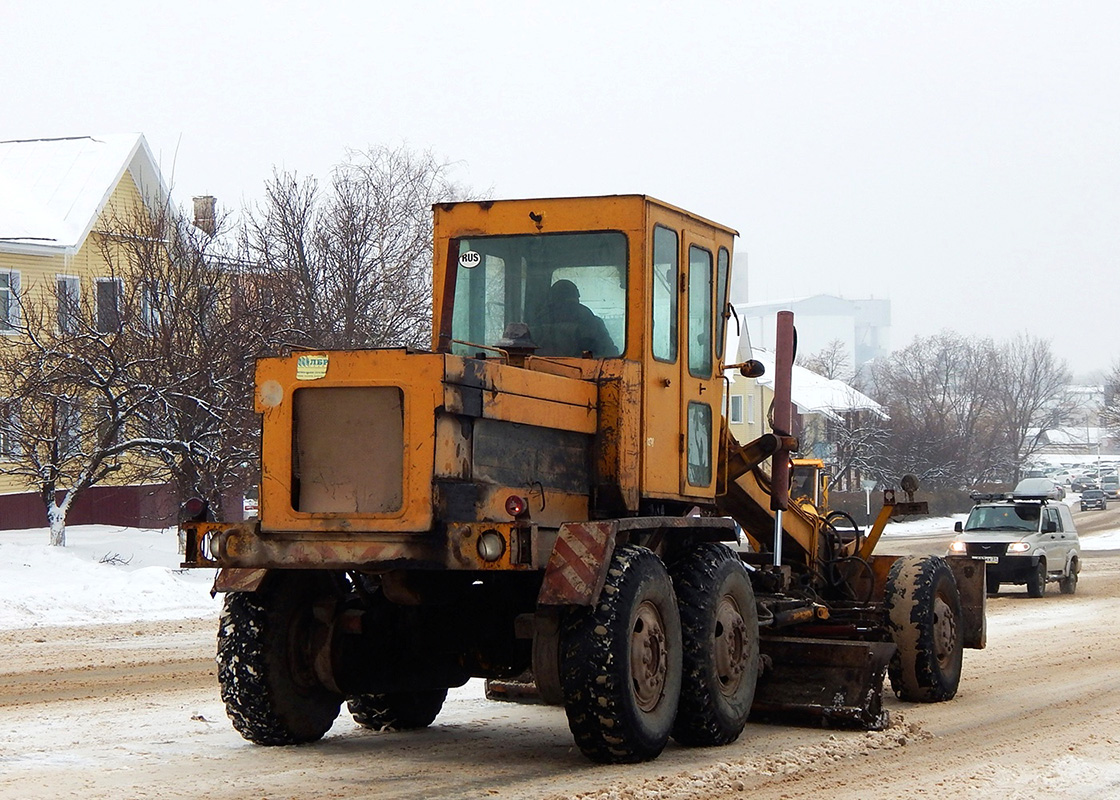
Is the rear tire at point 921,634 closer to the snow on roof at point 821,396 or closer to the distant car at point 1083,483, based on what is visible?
the snow on roof at point 821,396

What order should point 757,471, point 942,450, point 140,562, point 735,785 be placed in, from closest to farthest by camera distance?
1. point 735,785
2. point 757,471
3. point 140,562
4. point 942,450

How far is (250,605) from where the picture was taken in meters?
8.77

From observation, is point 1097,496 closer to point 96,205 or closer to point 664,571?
point 96,205

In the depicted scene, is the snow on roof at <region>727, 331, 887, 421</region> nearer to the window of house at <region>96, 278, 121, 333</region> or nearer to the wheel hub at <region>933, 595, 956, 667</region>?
the window of house at <region>96, 278, 121, 333</region>

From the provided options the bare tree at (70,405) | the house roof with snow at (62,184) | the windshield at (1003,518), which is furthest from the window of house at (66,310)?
the windshield at (1003,518)

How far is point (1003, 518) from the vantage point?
1089 inches

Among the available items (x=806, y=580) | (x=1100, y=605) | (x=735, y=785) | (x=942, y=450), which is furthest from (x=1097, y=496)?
(x=735, y=785)

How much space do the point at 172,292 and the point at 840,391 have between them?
194ft

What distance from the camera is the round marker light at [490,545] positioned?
7715 mm

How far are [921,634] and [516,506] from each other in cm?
504

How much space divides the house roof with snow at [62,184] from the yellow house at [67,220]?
0.07 feet

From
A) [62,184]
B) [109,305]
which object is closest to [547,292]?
[109,305]

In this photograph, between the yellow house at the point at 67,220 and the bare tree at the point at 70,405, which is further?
the yellow house at the point at 67,220

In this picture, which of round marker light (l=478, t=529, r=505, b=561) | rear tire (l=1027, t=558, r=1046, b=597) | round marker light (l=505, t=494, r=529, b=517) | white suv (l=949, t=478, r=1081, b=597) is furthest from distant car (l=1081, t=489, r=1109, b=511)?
round marker light (l=478, t=529, r=505, b=561)
